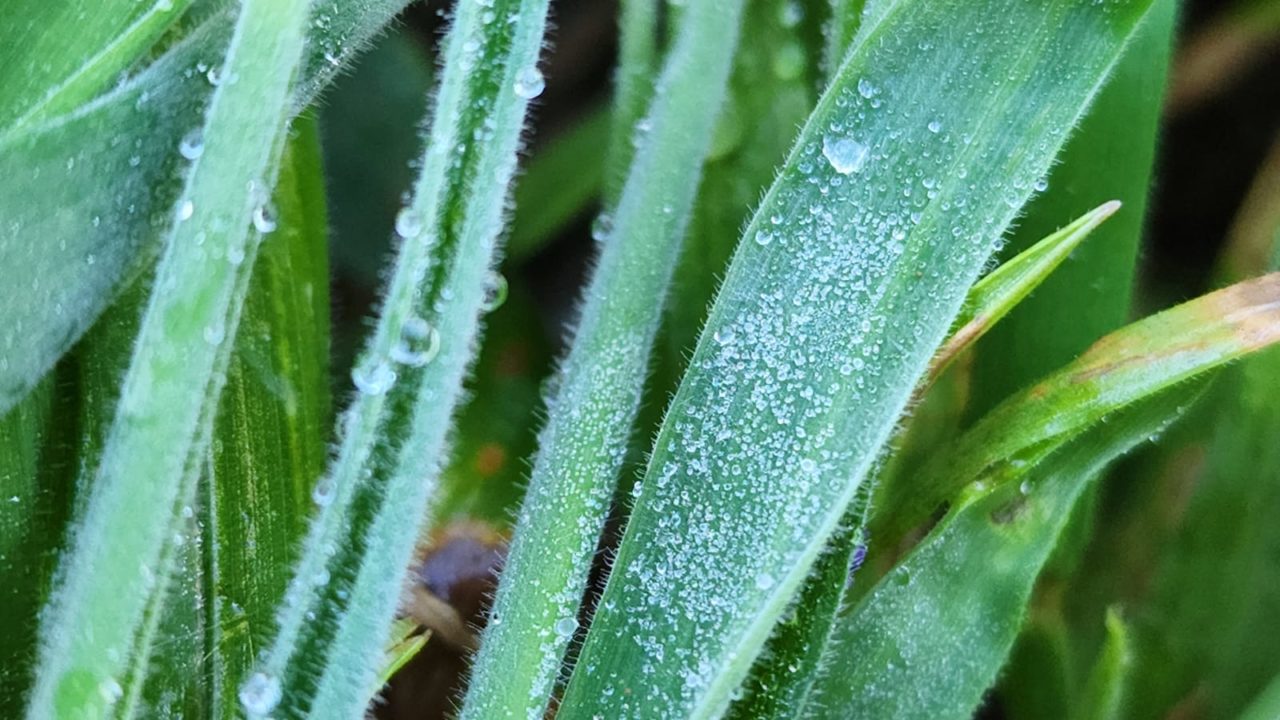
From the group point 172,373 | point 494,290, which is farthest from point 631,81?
point 172,373

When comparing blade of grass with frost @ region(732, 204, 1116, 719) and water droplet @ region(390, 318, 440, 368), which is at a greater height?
water droplet @ region(390, 318, 440, 368)

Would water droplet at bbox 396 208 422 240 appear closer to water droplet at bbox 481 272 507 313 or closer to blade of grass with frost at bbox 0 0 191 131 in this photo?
water droplet at bbox 481 272 507 313

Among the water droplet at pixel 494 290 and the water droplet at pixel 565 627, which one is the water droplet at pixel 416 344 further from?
the water droplet at pixel 565 627

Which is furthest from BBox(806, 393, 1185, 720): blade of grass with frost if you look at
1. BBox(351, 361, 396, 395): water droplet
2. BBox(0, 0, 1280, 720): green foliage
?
BBox(351, 361, 396, 395): water droplet

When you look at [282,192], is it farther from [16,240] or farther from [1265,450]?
[1265,450]

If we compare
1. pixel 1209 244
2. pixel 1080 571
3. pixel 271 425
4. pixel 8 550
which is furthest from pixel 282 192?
pixel 1209 244

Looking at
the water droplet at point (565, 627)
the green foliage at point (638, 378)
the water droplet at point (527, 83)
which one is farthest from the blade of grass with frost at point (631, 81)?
the water droplet at point (565, 627)
